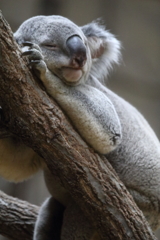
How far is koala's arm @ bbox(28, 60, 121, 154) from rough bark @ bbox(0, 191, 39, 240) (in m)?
1.44

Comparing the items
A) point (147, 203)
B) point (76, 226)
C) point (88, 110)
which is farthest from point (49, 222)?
point (88, 110)

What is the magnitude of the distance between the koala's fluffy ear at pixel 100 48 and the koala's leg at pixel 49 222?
4.12 feet

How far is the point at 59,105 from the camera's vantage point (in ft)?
7.80

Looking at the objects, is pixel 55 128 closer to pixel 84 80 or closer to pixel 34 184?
pixel 84 80

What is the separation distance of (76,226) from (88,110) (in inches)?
38.4

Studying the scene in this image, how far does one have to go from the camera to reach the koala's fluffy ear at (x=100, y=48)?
310cm

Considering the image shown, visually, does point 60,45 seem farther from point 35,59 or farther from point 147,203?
point 147,203

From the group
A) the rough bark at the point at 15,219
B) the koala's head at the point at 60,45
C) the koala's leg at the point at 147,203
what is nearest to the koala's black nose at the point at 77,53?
the koala's head at the point at 60,45

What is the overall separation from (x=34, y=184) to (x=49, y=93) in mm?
3995

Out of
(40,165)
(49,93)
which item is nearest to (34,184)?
(40,165)

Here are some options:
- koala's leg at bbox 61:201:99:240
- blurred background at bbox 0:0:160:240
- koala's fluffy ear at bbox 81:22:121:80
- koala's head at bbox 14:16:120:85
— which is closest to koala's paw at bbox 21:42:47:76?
koala's head at bbox 14:16:120:85

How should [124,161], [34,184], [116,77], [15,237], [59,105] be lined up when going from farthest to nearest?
1. [116,77]
2. [34,184]
3. [15,237]
4. [124,161]
5. [59,105]

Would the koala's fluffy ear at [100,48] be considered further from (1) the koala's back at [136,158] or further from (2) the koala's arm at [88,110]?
(2) the koala's arm at [88,110]

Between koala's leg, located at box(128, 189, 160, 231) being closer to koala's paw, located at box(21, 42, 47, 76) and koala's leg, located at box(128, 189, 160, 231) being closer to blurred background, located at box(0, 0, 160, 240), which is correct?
koala's paw, located at box(21, 42, 47, 76)
